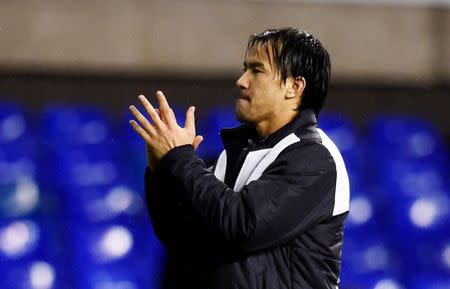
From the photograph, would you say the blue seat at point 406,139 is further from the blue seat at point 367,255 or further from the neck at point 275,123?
the neck at point 275,123

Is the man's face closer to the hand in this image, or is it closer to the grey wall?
the hand

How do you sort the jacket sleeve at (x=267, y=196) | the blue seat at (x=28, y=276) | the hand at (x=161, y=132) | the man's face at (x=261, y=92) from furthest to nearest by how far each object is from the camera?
the blue seat at (x=28, y=276) < the man's face at (x=261, y=92) < the hand at (x=161, y=132) < the jacket sleeve at (x=267, y=196)

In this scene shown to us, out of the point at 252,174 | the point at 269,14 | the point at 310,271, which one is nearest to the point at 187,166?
the point at 252,174

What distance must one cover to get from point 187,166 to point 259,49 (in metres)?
0.42

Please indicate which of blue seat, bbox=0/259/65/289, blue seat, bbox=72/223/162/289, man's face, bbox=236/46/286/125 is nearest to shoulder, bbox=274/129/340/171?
man's face, bbox=236/46/286/125

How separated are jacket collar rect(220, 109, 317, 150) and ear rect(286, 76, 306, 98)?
5cm

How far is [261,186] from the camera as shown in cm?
221

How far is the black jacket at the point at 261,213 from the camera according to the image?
86.2 inches

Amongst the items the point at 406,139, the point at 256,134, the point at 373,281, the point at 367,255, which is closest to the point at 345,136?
the point at 406,139

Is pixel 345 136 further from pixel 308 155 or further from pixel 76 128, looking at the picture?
pixel 308 155

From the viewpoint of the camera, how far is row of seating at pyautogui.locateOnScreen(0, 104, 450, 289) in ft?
15.6

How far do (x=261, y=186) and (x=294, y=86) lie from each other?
1.14ft

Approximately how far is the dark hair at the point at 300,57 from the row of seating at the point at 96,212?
2.37m

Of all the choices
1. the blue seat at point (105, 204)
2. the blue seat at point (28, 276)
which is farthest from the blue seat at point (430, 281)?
the blue seat at point (28, 276)
